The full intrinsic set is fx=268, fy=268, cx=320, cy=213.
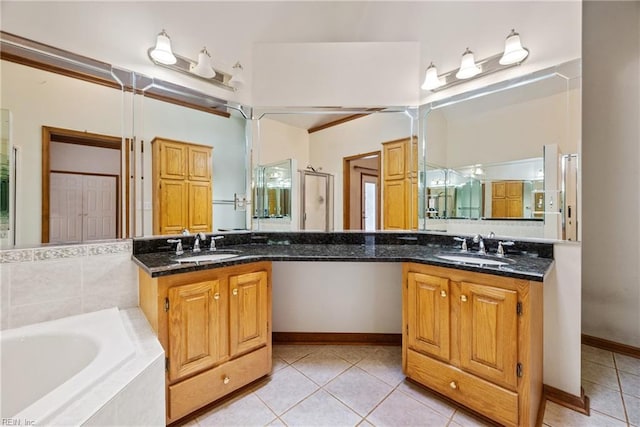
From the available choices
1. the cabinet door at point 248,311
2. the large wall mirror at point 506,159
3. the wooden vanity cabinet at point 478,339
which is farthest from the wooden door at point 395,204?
the cabinet door at point 248,311

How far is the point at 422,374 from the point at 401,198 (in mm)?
1279

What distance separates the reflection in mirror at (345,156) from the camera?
226 centimetres

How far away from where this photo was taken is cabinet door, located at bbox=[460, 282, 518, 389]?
131 cm

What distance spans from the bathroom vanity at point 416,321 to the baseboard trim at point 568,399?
0.15 metres

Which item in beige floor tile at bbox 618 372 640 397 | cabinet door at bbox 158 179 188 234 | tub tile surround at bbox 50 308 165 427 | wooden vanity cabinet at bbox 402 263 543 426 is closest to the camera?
tub tile surround at bbox 50 308 165 427

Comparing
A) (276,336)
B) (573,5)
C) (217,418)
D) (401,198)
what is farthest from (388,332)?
(573,5)

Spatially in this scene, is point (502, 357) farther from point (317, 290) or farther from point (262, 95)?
point (262, 95)

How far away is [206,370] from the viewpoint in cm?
146

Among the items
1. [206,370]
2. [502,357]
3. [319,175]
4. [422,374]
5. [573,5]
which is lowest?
[422,374]

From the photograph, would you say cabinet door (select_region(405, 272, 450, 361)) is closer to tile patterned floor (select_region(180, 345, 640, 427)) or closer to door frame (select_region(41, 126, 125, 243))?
tile patterned floor (select_region(180, 345, 640, 427))

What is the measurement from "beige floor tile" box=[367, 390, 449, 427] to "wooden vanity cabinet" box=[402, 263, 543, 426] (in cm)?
14

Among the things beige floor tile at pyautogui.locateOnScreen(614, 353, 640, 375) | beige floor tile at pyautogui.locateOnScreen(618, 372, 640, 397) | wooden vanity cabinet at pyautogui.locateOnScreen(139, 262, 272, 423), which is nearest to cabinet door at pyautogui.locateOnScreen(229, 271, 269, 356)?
wooden vanity cabinet at pyautogui.locateOnScreen(139, 262, 272, 423)

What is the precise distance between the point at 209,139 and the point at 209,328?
1.43 meters

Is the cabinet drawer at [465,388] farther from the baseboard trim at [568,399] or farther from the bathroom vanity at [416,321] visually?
the baseboard trim at [568,399]
